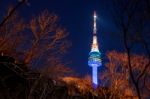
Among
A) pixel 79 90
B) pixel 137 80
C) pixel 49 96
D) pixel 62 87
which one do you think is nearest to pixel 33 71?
pixel 49 96

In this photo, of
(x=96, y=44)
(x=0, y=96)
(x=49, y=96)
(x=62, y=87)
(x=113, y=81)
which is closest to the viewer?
(x=0, y=96)

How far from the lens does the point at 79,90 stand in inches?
1350

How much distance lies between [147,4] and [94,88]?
2479 cm

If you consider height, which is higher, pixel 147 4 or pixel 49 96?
pixel 147 4

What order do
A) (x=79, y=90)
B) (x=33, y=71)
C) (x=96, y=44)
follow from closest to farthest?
(x=33, y=71) → (x=79, y=90) → (x=96, y=44)

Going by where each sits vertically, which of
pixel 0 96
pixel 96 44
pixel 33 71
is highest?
pixel 96 44

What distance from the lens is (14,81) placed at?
26.0 m

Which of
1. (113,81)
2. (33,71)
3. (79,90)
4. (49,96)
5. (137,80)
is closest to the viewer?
(137,80)

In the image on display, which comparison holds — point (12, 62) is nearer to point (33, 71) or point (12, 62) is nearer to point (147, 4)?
point (33, 71)

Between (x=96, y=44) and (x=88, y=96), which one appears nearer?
(x=88, y=96)

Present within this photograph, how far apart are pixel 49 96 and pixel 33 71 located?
283cm

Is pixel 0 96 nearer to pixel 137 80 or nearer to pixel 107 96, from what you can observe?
pixel 137 80

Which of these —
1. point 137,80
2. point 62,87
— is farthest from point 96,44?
point 137,80

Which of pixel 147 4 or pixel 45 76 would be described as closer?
pixel 147 4
